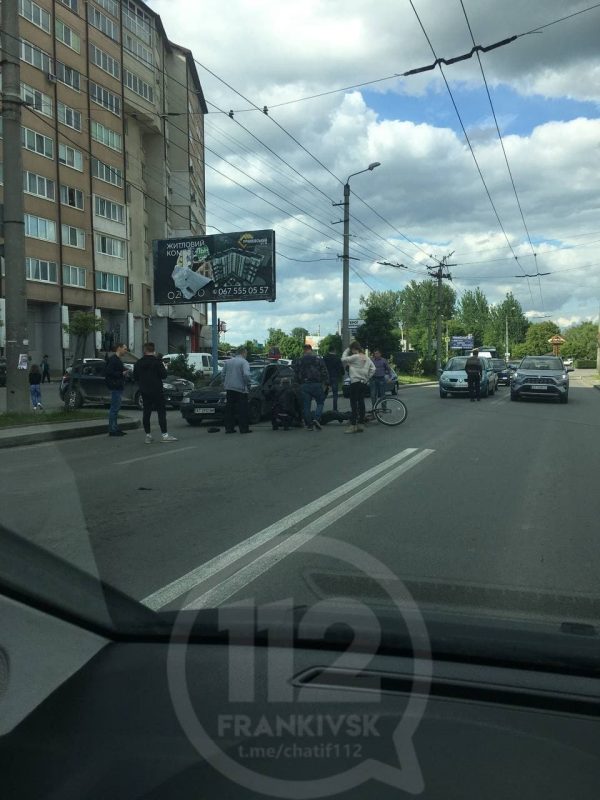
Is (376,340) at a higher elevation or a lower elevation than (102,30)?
Answer: lower

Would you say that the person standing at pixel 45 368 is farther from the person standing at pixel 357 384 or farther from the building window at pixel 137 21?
the building window at pixel 137 21

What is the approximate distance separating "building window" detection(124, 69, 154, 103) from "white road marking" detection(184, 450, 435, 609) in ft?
162

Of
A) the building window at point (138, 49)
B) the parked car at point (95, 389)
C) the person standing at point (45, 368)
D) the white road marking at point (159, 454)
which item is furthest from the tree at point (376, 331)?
the white road marking at point (159, 454)

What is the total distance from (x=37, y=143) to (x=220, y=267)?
1684 centimetres

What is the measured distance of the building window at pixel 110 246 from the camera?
48938 millimetres

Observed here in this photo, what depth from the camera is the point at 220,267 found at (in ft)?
111

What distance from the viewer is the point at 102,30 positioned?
48125 millimetres

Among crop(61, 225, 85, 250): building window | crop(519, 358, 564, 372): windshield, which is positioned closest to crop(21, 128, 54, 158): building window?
crop(61, 225, 85, 250): building window

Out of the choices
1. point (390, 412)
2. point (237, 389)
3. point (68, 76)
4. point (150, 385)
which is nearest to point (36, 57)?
point (68, 76)

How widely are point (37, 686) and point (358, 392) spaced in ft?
43.0

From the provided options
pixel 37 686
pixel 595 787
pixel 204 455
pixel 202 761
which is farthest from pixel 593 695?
pixel 204 455

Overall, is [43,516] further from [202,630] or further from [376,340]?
[376,340]

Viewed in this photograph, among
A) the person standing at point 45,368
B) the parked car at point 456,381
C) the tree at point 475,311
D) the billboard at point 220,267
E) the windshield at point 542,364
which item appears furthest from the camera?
the tree at point 475,311

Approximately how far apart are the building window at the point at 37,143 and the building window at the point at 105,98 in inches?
226
